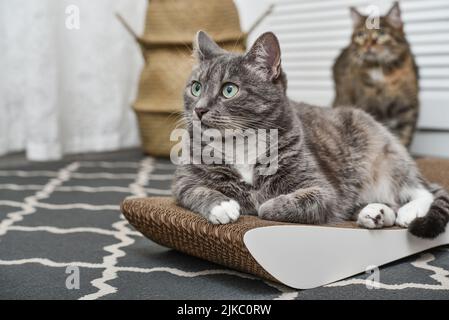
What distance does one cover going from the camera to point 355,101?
2.99 metres

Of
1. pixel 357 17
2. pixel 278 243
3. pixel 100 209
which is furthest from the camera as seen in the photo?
pixel 357 17

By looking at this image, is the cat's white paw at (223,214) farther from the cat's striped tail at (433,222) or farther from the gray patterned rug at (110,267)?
the cat's striped tail at (433,222)

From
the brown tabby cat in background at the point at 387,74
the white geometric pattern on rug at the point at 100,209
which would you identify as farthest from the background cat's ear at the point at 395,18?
the white geometric pattern on rug at the point at 100,209

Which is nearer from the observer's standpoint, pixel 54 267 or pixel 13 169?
pixel 54 267

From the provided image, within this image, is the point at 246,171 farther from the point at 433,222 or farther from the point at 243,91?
the point at 433,222

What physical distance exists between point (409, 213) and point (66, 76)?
95.5 inches

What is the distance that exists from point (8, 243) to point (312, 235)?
88cm

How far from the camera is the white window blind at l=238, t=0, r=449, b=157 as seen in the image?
9.76ft

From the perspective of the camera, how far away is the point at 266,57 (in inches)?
55.1

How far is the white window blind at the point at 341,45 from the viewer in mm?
2975

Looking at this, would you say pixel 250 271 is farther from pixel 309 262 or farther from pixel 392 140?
pixel 392 140

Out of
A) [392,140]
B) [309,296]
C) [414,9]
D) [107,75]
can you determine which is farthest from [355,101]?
[309,296]

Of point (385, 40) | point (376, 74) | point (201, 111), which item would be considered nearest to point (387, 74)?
point (376, 74)
